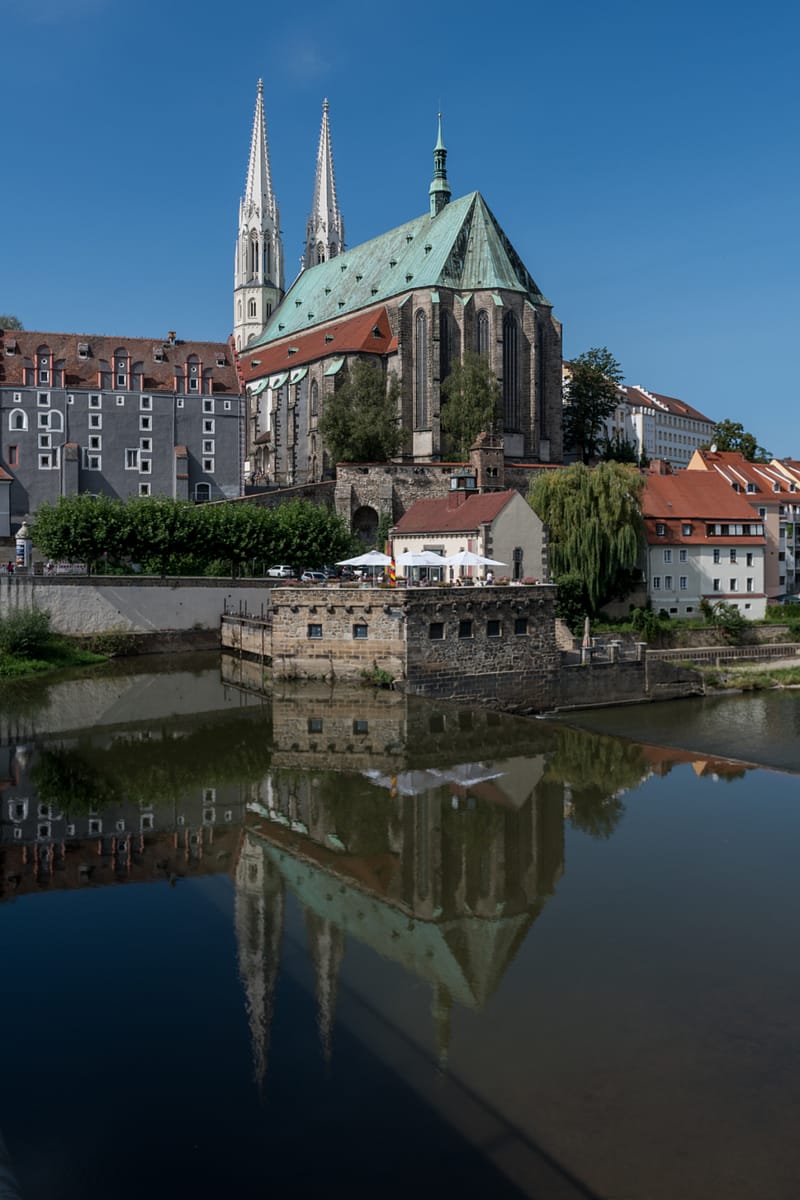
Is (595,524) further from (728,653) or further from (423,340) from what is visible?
(423,340)

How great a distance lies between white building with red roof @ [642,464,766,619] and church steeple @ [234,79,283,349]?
68416mm

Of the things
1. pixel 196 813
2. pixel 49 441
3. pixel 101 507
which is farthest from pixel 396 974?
pixel 49 441

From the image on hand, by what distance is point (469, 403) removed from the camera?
72.4 meters

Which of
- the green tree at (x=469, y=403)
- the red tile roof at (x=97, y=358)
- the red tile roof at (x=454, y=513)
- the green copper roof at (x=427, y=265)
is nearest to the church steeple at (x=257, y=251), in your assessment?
the green copper roof at (x=427, y=265)

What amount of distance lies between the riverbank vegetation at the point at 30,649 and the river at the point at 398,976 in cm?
1589

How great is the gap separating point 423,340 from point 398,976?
68.1m

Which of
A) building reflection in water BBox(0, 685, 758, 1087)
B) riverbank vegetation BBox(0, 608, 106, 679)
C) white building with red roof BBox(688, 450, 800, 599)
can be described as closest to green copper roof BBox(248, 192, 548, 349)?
white building with red roof BBox(688, 450, 800, 599)

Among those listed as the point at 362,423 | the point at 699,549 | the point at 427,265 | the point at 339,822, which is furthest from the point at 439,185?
the point at 339,822

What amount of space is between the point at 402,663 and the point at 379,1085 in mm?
25992

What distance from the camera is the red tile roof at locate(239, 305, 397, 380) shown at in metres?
81.6

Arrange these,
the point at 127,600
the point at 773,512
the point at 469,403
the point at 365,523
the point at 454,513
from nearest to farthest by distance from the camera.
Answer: the point at 127,600 < the point at 454,513 < the point at 773,512 < the point at 365,523 < the point at 469,403

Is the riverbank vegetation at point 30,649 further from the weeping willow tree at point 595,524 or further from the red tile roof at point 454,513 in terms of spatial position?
the weeping willow tree at point 595,524

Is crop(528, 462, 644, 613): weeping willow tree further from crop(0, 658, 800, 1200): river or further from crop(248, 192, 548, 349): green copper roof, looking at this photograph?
crop(248, 192, 548, 349): green copper roof

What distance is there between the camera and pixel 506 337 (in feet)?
257
